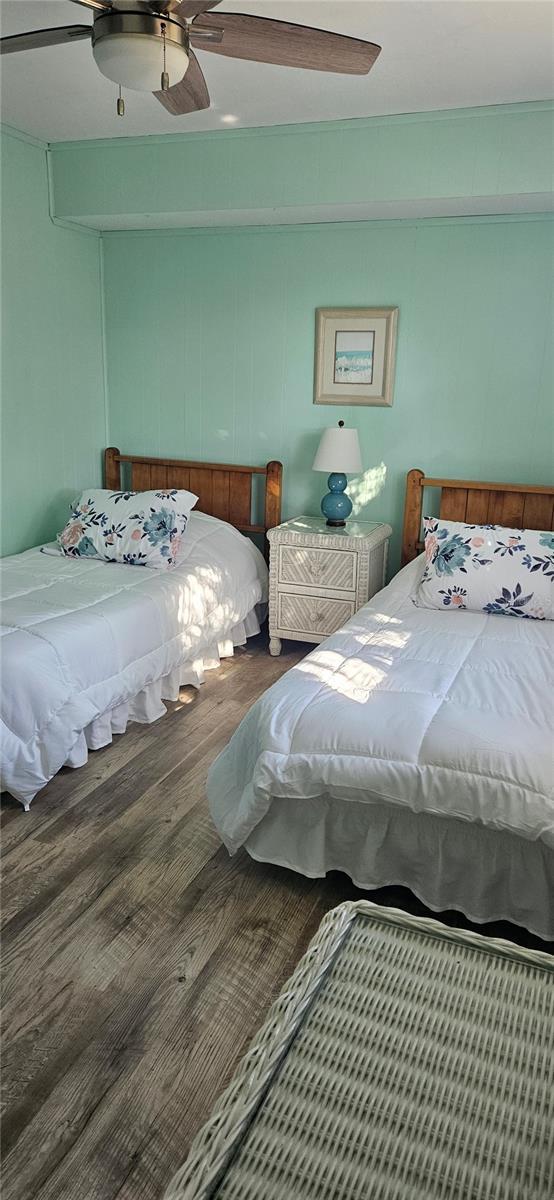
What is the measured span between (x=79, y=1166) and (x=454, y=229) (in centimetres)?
379

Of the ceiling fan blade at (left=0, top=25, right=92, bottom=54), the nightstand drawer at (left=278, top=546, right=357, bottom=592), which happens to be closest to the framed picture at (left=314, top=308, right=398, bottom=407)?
the nightstand drawer at (left=278, top=546, right=357, bottom=592)

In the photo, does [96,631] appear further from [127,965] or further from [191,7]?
[191,7]

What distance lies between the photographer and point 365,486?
430 cm

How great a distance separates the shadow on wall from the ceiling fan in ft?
7.35

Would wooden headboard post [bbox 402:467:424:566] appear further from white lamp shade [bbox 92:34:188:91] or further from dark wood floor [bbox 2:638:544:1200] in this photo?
white lamp shade [bbox 92:34:188:91]

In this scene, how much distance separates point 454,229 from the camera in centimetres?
382

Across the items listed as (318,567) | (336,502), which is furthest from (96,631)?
(336,502)

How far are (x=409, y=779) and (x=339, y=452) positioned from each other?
223cm

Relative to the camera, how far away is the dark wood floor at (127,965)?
163cm

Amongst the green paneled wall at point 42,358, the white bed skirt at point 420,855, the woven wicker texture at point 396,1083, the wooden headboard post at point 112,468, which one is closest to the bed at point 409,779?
the white bed skirt at point 420,855

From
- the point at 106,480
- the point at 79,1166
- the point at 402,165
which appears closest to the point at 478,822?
the point at 79,1166

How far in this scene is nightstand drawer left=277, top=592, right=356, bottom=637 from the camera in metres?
4.06

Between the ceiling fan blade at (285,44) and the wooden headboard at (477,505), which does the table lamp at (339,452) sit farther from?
the ceiling fan blade at (285,44)

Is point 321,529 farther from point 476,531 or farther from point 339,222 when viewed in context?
point 339,222
